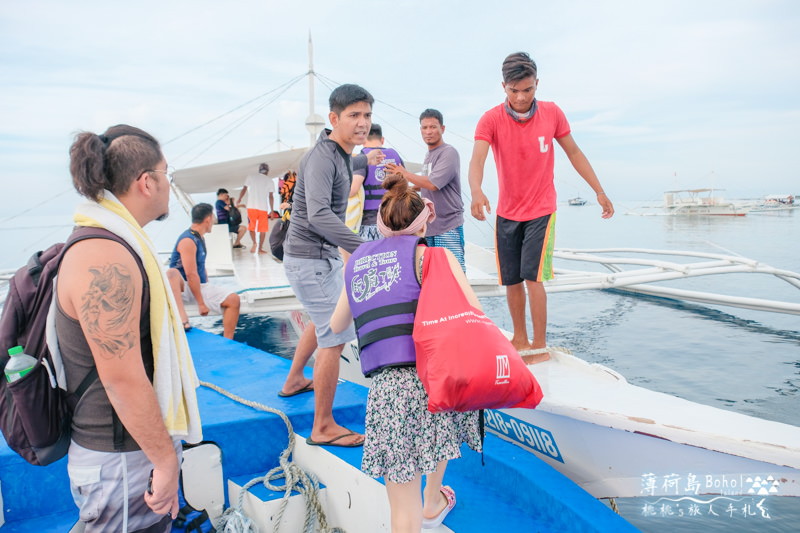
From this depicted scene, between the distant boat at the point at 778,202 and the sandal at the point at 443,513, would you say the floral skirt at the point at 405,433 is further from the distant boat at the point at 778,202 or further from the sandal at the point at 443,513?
the distant boat at the point at 778,202

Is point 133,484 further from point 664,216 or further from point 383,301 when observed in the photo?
point 664,216

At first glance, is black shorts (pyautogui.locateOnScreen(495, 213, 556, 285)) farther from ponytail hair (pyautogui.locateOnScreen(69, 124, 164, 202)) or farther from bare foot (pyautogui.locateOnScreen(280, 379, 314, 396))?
ponytail hair (pyautogui.locateOnScreen(69, 124, 164, 202))

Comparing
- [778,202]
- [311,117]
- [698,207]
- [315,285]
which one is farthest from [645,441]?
[778,202]

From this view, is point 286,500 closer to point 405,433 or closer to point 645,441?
point 405,433

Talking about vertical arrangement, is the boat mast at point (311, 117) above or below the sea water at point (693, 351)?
above

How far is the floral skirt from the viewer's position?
2029 millimetres

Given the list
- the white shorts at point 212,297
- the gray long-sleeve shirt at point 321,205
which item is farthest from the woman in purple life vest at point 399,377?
the white shorts at point 212,297

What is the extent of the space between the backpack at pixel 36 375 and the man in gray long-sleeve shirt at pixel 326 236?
1.40m

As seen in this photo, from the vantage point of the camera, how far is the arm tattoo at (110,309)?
4.51 feet

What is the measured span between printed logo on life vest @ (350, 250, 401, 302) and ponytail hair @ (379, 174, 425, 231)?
125 millimetres

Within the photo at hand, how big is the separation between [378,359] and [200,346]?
3441 millimetres

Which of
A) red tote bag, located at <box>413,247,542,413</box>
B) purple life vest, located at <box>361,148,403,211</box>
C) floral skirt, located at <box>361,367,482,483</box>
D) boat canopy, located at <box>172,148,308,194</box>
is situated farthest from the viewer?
boat canopy, located at <box>172,148,308,194</box>

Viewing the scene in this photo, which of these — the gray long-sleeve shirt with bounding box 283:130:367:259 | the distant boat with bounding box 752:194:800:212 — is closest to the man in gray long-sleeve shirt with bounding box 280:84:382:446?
the gray long-sleeve shirt with bounding box 283:130:367:259

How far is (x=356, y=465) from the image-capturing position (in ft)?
8.76
